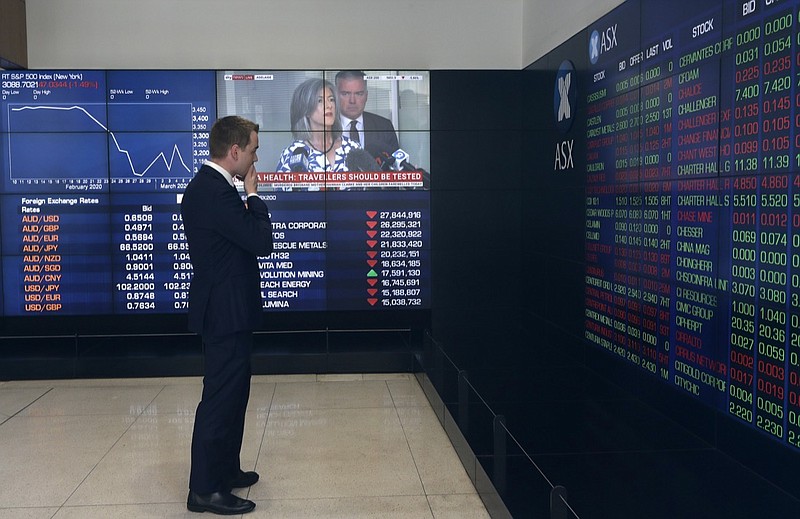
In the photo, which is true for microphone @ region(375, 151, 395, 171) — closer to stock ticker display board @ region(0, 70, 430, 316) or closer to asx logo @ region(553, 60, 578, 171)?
stock ticker display board @ region(0, 70, 430, 316)

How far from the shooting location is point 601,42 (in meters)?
5.40

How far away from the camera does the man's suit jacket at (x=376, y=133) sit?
693 centimetres

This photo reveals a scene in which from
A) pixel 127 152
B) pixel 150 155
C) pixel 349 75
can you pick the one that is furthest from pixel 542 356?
pixel 127 152

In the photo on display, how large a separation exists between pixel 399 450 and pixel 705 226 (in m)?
1.99

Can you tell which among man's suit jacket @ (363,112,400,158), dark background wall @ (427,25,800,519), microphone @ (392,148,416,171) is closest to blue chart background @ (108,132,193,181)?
man's suit jacket @ (363,112,400,158)

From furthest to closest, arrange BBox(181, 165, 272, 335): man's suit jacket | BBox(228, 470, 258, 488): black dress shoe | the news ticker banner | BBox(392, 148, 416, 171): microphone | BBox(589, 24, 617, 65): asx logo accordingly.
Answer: BBox(392, 148, 416, 171): microphone → BBox(589, 24, 617, 65): asx logo → BBox(228, 470, 258, 488): black dress shoe → BBox(181, 165, 272, 335): man's suit jacket → the news ticker banner

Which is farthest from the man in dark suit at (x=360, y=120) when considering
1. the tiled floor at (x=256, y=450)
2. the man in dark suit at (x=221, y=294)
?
the man in dark suit at (x=221, y=294)

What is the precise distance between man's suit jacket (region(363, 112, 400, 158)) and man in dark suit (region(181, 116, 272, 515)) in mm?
3272

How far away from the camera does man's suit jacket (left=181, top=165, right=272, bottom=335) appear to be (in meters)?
3.58

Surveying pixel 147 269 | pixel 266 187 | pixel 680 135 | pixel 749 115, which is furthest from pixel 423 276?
pixel 749 115

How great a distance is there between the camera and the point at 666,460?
13.1 feet

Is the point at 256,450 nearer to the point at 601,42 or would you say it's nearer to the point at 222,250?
the point at 222,250

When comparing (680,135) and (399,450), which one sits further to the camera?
(399,450)

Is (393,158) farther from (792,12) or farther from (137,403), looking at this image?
(792,12)
